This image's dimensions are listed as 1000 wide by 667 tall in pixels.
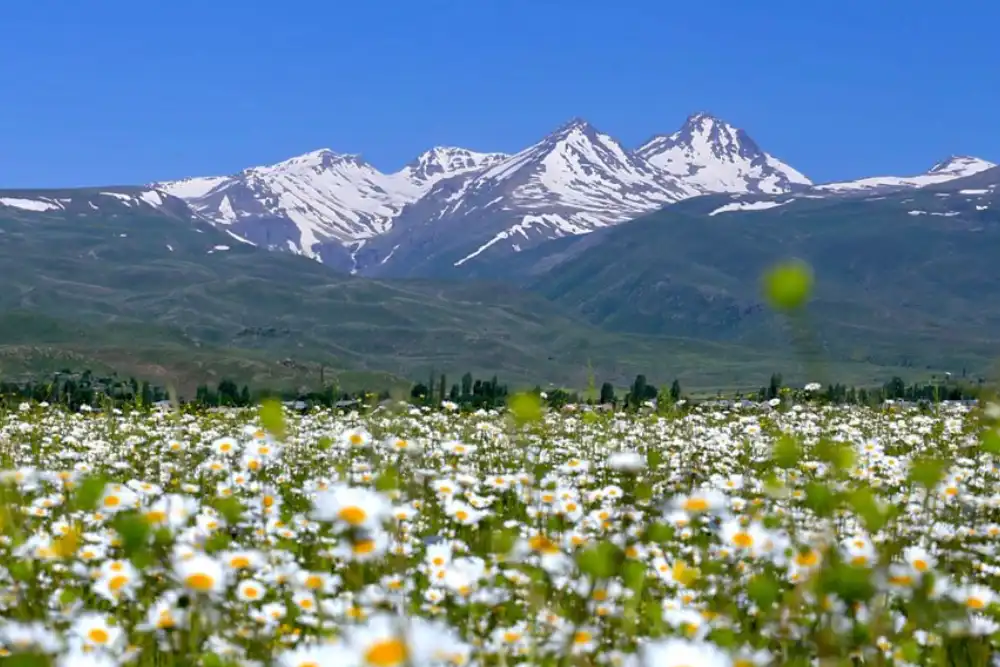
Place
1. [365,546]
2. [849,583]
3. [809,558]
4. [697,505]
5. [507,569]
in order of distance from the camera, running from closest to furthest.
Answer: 1. [849,583]
2. [809,558]
3. [365,546]
4. [507,569]
5. [697,505]

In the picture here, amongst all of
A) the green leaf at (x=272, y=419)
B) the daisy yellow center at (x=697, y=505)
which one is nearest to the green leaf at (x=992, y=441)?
the daisy yellow center at (x=697, y=505)

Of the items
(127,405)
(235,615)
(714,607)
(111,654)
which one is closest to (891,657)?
(714,607)

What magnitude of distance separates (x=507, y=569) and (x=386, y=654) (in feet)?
9.09

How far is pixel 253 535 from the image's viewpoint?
6738 millimetres

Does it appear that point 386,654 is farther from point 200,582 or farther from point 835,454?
point 835,454

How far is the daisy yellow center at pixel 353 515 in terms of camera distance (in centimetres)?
387

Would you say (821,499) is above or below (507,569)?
above

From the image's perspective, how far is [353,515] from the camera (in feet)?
12.8

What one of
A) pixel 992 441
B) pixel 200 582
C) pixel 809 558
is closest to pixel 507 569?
pixel 809 558

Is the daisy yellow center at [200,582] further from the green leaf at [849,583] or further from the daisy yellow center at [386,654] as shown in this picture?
the green leaf at [849,583]

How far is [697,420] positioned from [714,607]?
12022mm

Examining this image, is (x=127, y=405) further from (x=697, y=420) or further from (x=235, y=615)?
(x=235, y=615)

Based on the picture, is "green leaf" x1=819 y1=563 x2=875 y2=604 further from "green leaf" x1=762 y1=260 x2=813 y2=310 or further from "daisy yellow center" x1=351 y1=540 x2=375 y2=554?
"daisy yellow center" x1=351 y1=540 x2=375 y2=554

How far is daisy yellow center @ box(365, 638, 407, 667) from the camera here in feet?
9.46
